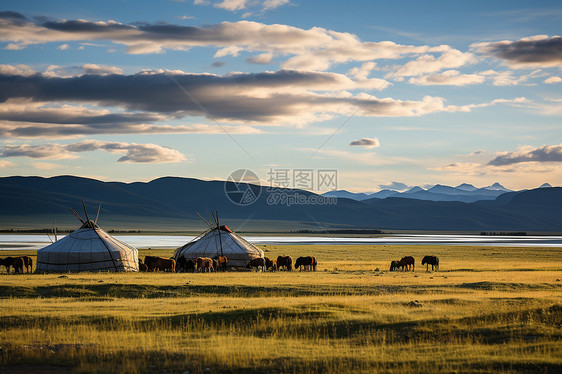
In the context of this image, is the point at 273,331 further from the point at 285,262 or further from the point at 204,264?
the point at 285,262

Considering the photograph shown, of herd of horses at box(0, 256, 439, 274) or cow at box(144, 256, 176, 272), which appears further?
cow at box(144, 256, 176, 272)

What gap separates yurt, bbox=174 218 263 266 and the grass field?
50.0 ft

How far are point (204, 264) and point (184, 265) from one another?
2.92m

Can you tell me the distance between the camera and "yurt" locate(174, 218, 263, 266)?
47.6 metres

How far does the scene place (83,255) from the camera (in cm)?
4412

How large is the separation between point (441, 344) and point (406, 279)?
20963 mm

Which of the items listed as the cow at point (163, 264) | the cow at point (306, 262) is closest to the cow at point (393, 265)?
the cow at point (306, 262)

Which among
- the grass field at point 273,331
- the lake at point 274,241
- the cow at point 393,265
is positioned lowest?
the grass field at point 273,331

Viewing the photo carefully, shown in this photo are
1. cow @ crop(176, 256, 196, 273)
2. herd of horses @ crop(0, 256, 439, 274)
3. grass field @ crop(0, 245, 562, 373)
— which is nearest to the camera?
grass field @ crop(0, 245, 562, 373)

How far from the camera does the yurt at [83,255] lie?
44.0m

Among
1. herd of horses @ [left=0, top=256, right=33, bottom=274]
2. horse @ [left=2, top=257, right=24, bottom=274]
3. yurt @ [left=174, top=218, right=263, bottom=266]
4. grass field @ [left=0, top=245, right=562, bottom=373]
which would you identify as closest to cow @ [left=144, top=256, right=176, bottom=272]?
yurt @ [left=174, top=218, right=263, bottom=266]

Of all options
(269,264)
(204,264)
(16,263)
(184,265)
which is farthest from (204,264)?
(16,263)

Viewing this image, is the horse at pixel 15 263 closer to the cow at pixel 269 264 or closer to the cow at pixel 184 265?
the cow at pixel 184 265

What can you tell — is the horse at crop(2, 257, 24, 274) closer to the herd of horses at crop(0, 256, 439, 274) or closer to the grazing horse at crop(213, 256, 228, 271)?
the herd of horses at crop(0, 256, 439, 274)
